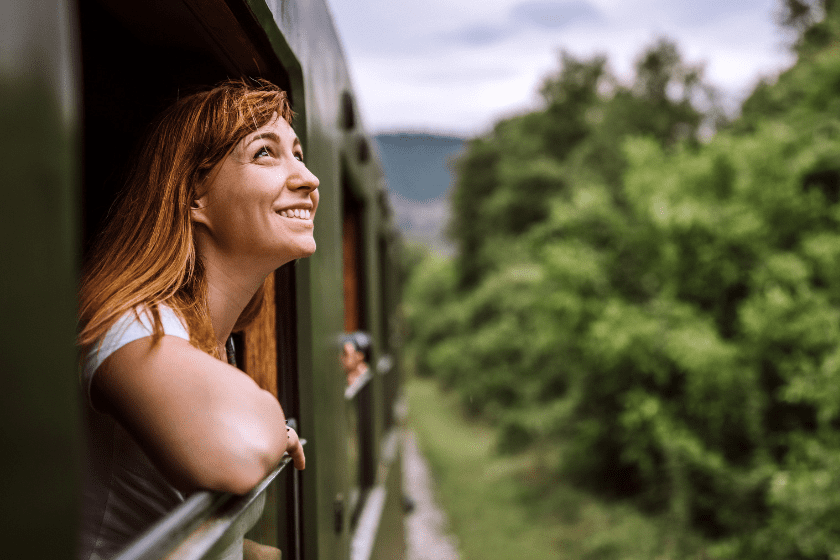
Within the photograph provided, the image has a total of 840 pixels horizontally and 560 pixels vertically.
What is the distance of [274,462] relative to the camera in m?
0.83

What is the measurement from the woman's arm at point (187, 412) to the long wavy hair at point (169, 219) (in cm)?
8

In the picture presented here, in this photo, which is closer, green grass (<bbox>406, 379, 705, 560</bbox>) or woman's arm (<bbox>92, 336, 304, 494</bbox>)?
woman's arm (<bbox>92, 336, 304, 494</bbox>)

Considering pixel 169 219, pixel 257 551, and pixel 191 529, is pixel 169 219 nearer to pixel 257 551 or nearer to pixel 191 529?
pixel 191 529

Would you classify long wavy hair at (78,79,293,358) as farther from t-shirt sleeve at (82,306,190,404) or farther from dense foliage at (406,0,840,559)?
dense foliage at (406,0,840,559)

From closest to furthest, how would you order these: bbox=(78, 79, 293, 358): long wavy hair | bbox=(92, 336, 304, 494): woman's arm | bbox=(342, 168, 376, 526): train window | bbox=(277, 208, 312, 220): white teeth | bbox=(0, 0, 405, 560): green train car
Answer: bbox=(0, 0, 405, 560): green train car, bbox=(92, 336, 304, 494): woman's arm, bbox=(78, 79, 293, 358): long wavy hair, bbox=(277, 208, 312, 220): white teeth, bbox=(342, 168, 376, 526): train window

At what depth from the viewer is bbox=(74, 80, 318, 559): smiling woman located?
0.76 metres

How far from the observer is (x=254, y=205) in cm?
96

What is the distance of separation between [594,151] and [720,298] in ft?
28.7

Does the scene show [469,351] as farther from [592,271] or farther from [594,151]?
[592,271]

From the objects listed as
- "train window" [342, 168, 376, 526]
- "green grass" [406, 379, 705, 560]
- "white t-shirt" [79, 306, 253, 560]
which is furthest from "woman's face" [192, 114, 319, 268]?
"green grass" [406, 379, 705, 560]

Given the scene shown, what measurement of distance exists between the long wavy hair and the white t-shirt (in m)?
0.07

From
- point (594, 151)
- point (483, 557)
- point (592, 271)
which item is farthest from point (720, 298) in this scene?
point (594, 151)

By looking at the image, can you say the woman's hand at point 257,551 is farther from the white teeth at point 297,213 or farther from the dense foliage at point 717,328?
the dense foliage at point 717,328

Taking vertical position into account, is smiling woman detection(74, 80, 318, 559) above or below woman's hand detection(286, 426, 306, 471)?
above
